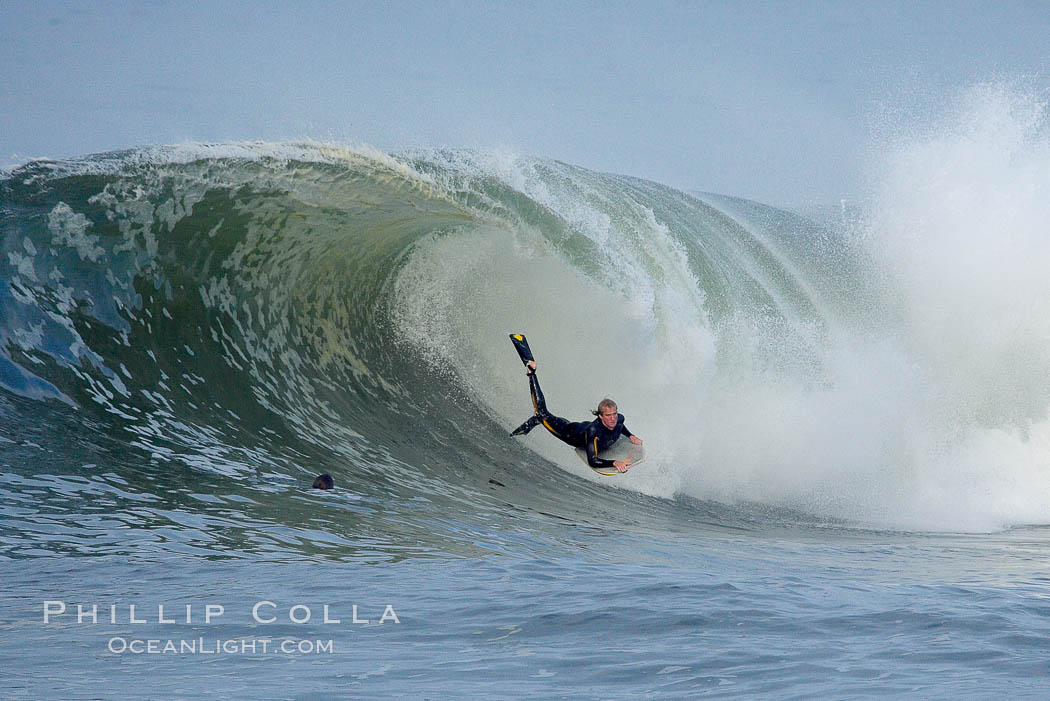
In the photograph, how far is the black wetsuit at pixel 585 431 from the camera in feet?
25.6

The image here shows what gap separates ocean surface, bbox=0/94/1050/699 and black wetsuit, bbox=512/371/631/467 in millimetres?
531

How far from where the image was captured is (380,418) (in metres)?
9.46

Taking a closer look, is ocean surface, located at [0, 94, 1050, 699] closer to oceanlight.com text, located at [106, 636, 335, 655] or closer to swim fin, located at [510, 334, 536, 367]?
oceanlight.com text, located at [106, 636, 335, 655]

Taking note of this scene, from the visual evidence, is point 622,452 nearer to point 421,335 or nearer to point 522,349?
point 522,349

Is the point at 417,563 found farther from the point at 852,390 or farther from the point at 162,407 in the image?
the point at 852,390

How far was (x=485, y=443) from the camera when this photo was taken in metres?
9.48

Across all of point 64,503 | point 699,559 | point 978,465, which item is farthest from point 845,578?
point 978,465

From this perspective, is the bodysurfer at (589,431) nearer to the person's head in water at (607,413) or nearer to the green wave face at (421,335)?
the person's head in water at (607,413)

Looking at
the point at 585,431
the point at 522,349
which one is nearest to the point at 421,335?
the point at 522,349

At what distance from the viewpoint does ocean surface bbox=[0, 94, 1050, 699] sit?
13.9 ft

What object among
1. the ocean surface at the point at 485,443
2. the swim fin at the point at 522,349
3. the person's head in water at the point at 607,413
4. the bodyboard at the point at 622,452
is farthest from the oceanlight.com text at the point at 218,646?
the swim fin at the point at 522,349

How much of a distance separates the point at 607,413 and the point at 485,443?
2142 millimetres

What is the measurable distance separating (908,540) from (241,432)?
17.3 feet

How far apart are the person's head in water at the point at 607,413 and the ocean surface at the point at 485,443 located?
738 millimetres
